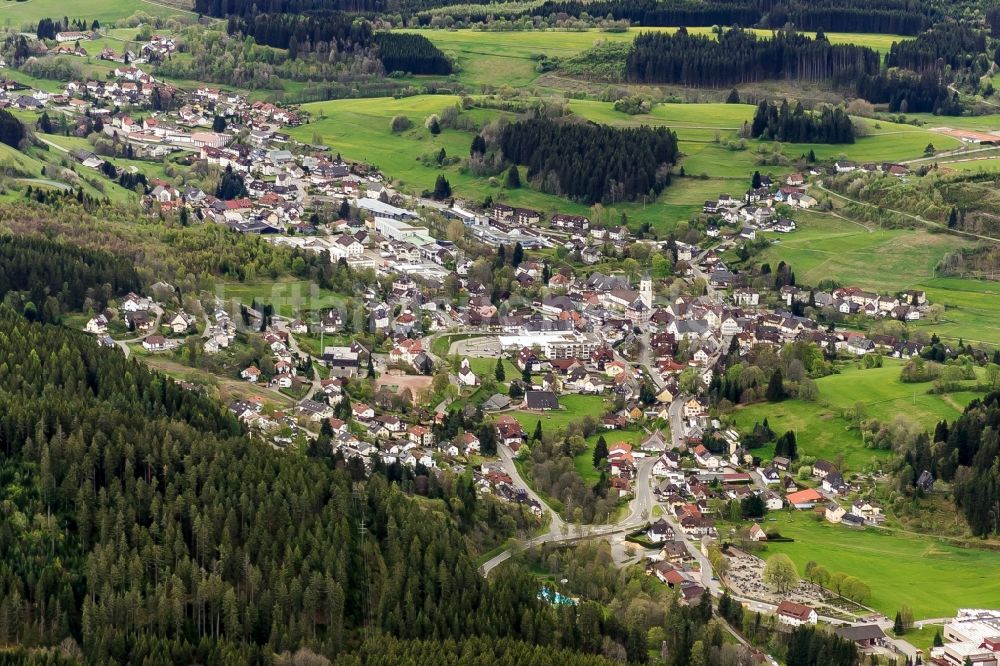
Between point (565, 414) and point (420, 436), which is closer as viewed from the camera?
point (420, 436)

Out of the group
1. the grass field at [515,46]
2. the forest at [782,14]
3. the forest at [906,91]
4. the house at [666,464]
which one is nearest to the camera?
the house at [666,464]

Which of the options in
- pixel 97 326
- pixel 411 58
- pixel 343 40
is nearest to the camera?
pixel 97 326

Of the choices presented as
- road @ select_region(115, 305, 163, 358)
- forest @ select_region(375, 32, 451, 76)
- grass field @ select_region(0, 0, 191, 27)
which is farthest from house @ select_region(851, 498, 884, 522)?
grass field @ select_region(0, 0, 191, 27)

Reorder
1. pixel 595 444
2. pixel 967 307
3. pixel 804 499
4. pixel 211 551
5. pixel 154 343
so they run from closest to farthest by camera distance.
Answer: pixel 211 551, pixel 804 499, pixel 595 444, pixel 154 343, pixel 967 307

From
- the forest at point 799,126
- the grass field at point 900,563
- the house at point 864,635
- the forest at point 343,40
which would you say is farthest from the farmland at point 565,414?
the forest at point 343,40

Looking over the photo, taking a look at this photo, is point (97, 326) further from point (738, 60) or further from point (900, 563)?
point (738, 60)

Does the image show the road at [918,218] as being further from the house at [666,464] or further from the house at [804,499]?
the house at [804,499]

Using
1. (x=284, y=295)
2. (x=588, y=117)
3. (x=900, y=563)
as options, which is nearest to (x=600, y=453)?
(x=900, y=563)
